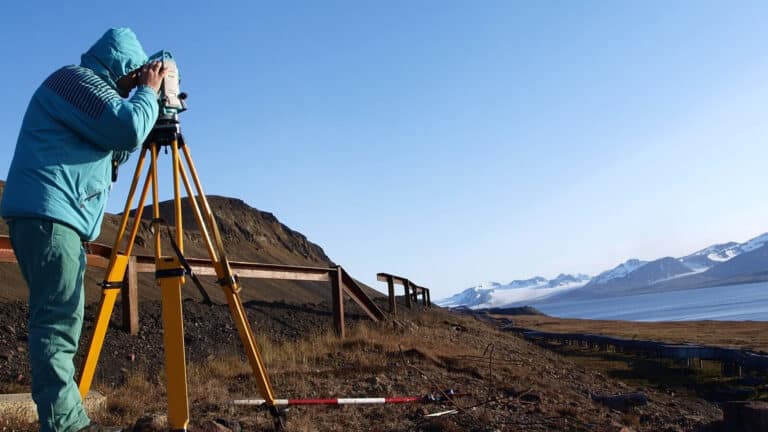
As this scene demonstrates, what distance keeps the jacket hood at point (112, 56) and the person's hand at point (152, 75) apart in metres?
0.07

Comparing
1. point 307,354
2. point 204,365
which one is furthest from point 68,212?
point 307,354

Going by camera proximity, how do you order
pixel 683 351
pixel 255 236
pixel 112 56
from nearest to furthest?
1. pixel 112 56
2. pixel 683 351
3. pixel 255 236

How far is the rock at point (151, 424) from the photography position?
3.95 m

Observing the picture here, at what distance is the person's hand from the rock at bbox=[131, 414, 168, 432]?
1.91 m

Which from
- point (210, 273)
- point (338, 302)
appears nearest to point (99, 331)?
point (210, 273)

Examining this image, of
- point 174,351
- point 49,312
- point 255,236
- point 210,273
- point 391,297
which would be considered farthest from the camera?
point 255,236

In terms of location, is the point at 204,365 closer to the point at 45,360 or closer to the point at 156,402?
the point at 156,402

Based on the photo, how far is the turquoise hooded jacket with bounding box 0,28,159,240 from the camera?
3100 millimetres

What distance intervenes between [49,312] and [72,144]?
0.78 meters

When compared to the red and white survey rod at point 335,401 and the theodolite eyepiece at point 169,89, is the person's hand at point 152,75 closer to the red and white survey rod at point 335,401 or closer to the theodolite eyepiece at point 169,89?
the theodolite eyepiece at point 169,89

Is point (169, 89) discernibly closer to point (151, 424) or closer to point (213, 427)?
point (151, 424)

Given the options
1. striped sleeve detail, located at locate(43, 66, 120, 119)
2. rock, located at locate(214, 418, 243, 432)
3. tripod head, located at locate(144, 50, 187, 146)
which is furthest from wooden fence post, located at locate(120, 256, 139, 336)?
striped sleeve detail, located at locate(43, 66, 120, 119)

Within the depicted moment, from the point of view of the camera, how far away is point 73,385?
3.20 m

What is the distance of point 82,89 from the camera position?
126 inches
